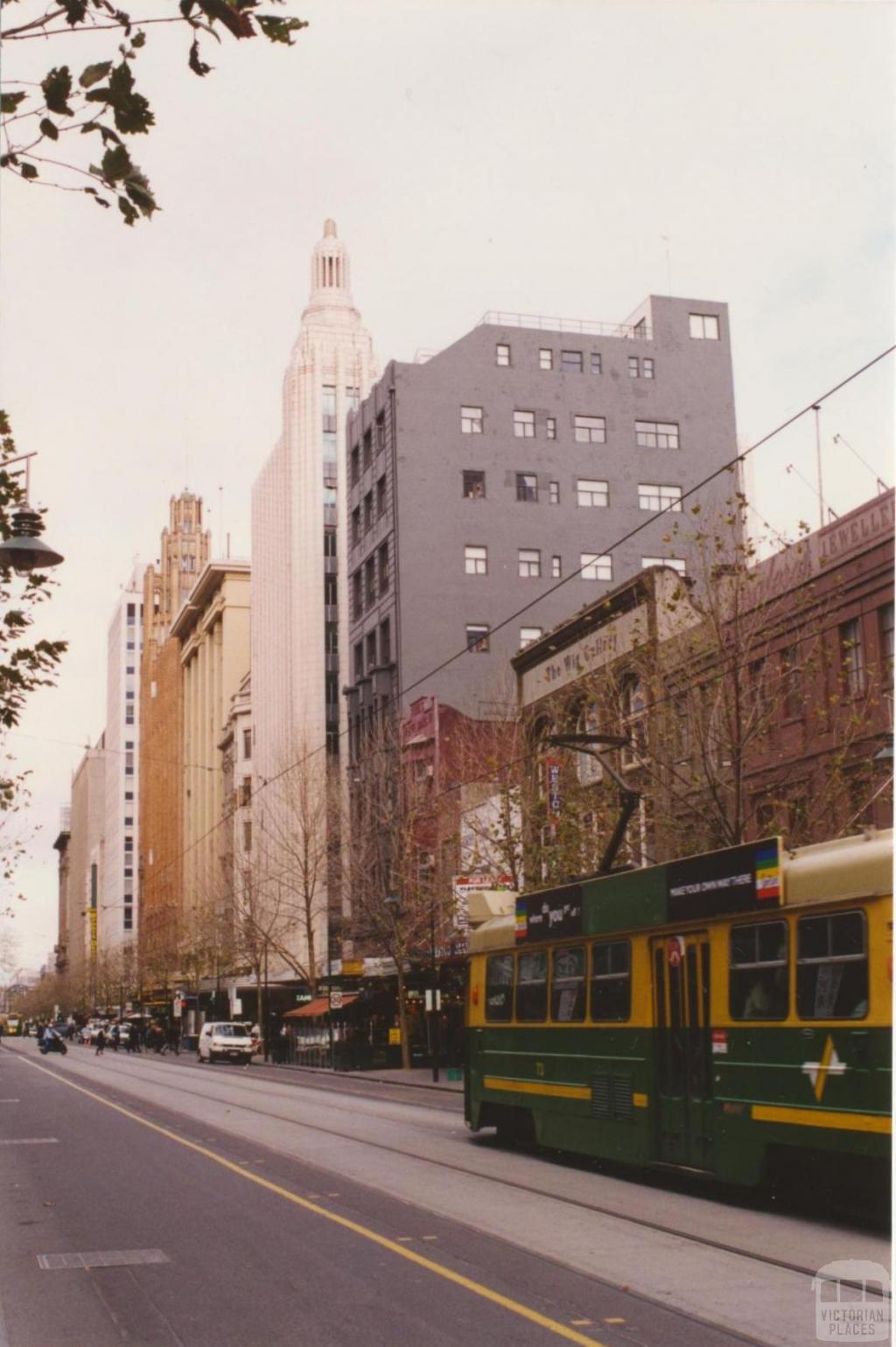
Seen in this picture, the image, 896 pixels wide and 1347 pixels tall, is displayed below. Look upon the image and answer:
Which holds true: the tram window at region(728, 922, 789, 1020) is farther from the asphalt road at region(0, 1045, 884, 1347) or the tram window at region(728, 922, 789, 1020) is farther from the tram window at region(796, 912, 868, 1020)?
the asphalt road at region(0, 1045, 884, 1347)

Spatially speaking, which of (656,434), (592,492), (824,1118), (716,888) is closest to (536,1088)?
(716,888)

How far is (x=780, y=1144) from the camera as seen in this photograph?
14.2 metres

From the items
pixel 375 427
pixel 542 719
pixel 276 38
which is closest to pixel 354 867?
pixel 542 719

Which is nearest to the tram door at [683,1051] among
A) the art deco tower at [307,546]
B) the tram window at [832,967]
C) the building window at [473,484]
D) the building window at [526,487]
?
the tram window at [832,967]

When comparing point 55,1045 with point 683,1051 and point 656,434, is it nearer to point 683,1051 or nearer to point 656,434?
point 656,434

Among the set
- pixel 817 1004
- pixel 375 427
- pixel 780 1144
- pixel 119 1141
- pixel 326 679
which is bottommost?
pixel 119 1141

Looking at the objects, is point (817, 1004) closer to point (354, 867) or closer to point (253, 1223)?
point (253, 1223)

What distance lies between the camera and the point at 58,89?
619 cm

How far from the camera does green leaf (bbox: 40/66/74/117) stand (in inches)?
244

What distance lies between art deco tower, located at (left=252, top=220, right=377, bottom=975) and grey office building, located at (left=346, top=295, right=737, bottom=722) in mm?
16097

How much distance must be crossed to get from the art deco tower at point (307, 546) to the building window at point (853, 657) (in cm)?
5618

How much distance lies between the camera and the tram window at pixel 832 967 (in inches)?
526

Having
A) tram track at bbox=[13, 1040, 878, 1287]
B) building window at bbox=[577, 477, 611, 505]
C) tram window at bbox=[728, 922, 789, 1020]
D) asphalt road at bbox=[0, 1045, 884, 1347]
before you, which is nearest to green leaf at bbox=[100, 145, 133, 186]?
asphalt road at bbox=[0, 1045, 884, 1347]

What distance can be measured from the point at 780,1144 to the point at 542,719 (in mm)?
31215
